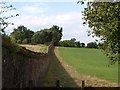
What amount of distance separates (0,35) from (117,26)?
7.37 metres

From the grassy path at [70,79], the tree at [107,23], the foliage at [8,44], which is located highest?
the tree at [107,23]

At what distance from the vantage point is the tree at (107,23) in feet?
46.7

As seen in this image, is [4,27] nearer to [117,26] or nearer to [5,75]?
[5,75]

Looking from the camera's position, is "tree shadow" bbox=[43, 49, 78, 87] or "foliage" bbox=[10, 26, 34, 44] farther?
"tree shadow" bbox=[43, 49, 78, 87]

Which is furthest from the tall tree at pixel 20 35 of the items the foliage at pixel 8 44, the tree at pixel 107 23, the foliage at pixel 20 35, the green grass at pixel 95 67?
the green grass at pixel 95 67

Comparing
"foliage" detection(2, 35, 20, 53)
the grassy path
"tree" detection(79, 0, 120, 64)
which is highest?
"tree" detection(79, 0, 120, 64)

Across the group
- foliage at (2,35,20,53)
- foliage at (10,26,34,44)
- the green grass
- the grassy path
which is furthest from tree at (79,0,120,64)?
the green grass

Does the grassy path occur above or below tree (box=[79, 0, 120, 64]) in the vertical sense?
below

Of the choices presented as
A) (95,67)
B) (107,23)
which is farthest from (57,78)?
(95,67)

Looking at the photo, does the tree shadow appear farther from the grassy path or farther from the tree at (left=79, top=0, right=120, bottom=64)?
the tree at (left=79, top=0, right=120, bottom=64)

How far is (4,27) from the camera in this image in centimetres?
727

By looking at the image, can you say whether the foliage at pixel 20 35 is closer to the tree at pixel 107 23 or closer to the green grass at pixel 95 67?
the tree at pixel 107 23

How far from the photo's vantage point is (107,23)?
574 inches

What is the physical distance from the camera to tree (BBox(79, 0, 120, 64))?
1424 centimetres
